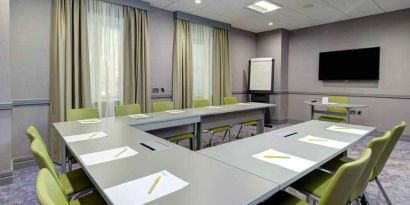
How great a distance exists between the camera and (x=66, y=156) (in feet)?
7.56

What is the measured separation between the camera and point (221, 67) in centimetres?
559

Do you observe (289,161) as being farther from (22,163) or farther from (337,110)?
(337,110)

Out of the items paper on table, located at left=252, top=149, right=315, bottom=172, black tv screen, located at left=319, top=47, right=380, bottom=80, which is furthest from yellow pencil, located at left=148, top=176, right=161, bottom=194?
black tv screen, located at left=319, top=47, right=380, bottom=80

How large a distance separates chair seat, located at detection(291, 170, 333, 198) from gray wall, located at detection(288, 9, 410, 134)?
4133 mm

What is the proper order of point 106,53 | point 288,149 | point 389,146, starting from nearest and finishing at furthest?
1. point 288,149
2. point 389,146
3. point 106,53

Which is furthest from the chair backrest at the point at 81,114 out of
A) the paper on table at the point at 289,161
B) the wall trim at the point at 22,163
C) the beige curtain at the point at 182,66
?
the paper on table at the point at 289,161

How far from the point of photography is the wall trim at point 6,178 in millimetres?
2617

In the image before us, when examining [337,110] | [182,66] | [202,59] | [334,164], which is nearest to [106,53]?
[182,66]

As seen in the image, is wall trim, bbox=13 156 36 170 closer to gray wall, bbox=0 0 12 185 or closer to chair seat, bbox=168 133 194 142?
gray wall, bbox=0 0 12 185

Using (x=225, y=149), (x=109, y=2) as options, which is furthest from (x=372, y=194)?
(x=109, y=2)

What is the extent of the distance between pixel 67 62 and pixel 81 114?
921 mm

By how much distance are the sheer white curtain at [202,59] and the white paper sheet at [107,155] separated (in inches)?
144

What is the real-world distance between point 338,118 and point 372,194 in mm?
2344

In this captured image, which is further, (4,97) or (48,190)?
(4,97)
